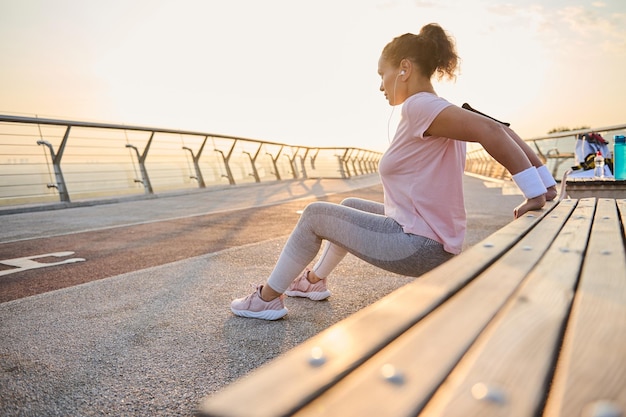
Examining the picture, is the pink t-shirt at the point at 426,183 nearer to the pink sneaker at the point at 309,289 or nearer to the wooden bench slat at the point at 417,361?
the pink sneaker at the point at 309,289

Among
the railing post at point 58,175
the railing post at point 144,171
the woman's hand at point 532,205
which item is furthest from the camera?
the railing post at point 144,171

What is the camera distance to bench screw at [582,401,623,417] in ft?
1.64

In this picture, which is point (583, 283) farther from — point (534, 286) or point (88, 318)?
point (88, 318)

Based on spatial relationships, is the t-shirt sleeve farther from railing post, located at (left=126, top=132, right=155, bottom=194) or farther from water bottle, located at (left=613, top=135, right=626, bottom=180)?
railing post, located at (left=126, top=132, right=155, bottom=194)

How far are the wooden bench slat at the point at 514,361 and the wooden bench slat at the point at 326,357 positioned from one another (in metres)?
0.11

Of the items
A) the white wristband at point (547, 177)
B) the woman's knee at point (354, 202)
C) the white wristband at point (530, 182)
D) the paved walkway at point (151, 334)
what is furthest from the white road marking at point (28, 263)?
the white wristband at point (547, 177)

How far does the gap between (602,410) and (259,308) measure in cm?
195

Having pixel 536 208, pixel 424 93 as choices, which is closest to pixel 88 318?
pixel 424 93

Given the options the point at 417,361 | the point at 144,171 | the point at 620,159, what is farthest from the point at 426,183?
the point at 144,171

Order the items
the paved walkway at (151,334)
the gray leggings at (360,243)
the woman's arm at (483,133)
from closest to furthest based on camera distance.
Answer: the paved walkway at (151,334) < the woman's arm at (483,133) < the gray leggings at (360,243)

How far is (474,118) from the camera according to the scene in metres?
1.79

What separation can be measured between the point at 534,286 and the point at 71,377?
5.31ft

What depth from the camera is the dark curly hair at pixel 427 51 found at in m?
2.05

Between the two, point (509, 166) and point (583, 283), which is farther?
point (509, 166)
